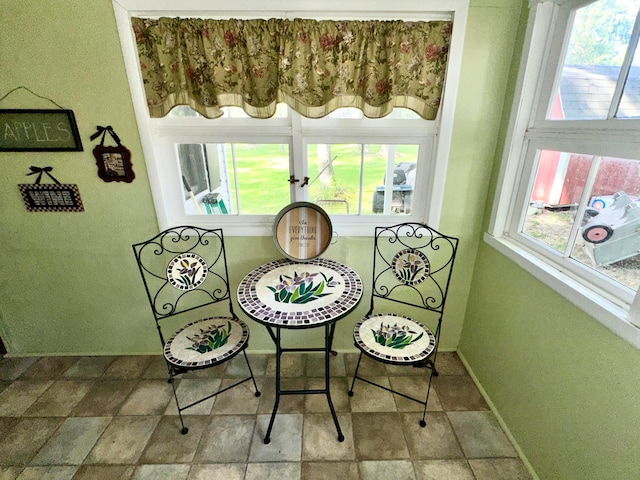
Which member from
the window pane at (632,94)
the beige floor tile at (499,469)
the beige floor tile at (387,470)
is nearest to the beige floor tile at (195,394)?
A: the beige floor tile at (387,470)

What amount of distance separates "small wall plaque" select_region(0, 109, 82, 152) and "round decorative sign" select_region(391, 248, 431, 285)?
1.91 metres

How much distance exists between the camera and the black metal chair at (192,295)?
4.93ft

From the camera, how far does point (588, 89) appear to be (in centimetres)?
121

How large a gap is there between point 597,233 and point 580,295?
0.26m

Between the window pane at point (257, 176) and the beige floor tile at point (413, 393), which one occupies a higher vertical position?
the window pane at point (257, 176)

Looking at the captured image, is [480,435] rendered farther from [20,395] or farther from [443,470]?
[20,395]

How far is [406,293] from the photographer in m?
1.99

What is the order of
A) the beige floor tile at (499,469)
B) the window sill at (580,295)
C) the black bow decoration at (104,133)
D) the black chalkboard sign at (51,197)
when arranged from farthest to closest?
the black chalkboard sign at (51,197), the black bow decoration at (104,133), the beige floor tile at (499,469), the window sill at (580,295)

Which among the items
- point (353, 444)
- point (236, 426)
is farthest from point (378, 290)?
point (236, 426)

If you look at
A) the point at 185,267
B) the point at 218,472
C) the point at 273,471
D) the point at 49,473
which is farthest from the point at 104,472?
the point at 185,267

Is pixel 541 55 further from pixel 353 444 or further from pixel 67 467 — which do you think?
pixel 67 467

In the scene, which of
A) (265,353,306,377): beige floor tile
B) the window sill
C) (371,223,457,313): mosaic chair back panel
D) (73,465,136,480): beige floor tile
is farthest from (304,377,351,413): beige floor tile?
the window sill

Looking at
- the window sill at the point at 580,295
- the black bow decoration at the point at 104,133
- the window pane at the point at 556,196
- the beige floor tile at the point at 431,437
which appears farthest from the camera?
the black bow decoration at the point at 104,133

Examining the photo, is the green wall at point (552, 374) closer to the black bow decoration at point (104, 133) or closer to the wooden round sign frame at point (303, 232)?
the wooden round sign frame at point (303, 232)
